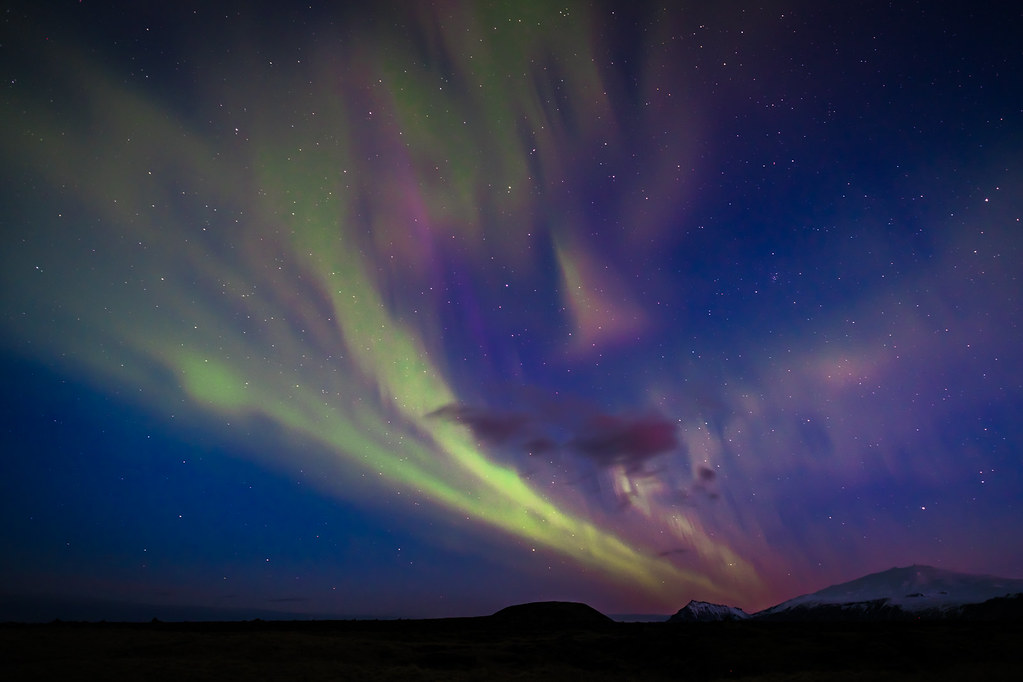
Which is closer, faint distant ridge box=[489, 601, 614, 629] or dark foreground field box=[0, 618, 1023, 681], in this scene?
dark foreground field box=[0, 618, 1023, 681]

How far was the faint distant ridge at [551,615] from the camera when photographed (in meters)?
75.9

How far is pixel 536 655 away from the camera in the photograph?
1578 inches

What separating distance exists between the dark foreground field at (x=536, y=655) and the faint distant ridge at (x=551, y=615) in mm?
33320

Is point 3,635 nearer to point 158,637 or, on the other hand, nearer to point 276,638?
point 158,637

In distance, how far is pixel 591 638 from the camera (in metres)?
47.3

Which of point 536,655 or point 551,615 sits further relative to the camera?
point 551,615

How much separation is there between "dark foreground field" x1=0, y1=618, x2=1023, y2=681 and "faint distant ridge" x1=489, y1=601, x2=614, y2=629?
3332 cm

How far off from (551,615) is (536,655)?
46489 mm

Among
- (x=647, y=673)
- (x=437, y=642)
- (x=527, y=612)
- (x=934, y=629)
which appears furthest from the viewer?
(x=527, y=612)

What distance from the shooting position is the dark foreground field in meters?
29.9

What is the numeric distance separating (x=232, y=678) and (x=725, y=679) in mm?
A: 27766

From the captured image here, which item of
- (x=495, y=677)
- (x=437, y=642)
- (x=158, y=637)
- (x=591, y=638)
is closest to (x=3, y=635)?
(x=158, y=637)

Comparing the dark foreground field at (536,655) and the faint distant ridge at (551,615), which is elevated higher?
the faint distant ridge at (551,615)

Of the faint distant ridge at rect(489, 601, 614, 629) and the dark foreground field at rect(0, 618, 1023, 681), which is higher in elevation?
the faint distant ridge at rect(489, 601, 614, 629)
